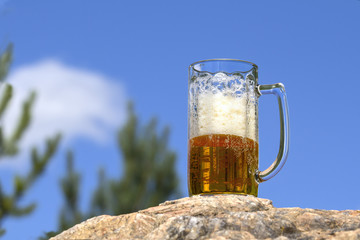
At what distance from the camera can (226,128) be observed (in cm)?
190

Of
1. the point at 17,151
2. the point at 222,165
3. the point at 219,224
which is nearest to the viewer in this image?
the point at 219,224

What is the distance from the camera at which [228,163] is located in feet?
6.15

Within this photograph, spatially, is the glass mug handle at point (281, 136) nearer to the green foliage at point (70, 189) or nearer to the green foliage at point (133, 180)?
the green foliage at point (133, 180)

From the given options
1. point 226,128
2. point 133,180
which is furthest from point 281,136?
point 133,180

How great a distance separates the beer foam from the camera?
1.91m

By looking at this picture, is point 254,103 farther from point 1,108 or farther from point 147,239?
point 1,108

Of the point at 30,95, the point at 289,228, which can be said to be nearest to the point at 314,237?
the point at 289,228

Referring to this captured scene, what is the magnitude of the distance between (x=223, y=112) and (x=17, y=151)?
7.18 meters

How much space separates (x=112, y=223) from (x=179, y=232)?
0.96 ft

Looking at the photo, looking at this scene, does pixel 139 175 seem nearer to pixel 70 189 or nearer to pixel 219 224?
pixel 70 189

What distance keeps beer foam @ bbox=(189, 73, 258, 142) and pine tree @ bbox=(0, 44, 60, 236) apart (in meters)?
6.89

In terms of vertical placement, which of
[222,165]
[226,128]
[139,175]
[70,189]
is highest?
[226,128]

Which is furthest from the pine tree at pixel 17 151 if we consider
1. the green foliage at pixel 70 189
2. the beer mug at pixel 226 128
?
the beer mug at pixel 226 128

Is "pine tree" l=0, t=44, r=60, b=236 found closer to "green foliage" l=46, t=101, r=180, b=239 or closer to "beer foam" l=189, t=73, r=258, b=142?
"green foliage" l=46, t=101, r=180, b=239
